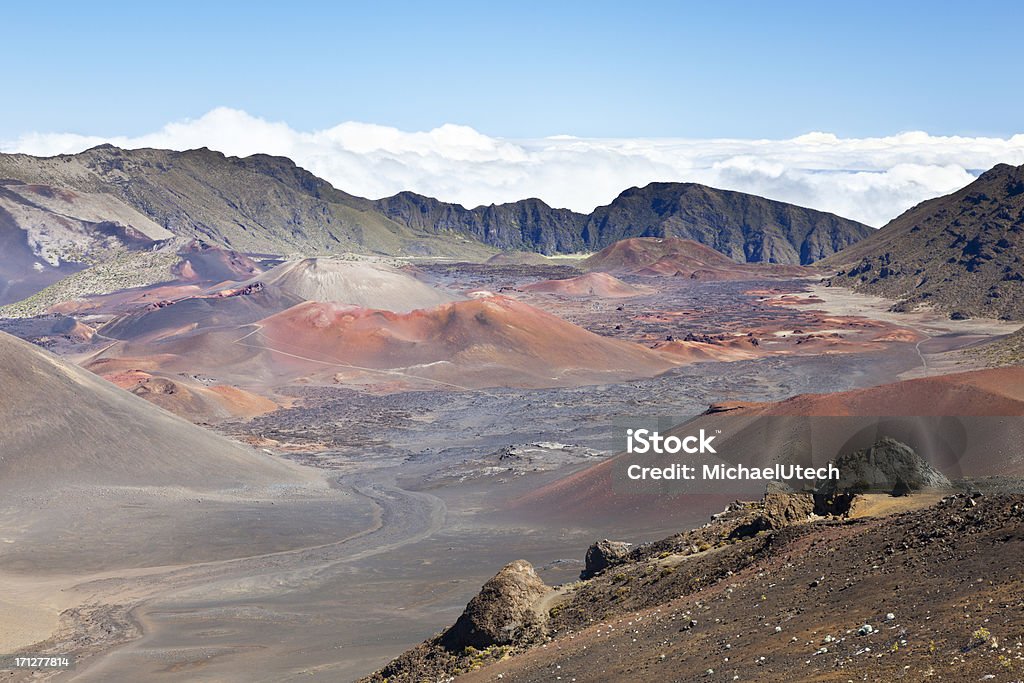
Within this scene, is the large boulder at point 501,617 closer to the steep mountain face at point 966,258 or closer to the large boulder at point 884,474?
the large boulder at point 884,474

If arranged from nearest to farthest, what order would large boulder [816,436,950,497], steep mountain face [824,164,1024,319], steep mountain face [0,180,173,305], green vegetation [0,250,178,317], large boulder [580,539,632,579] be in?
large boulder [816,436,950,497] < large boulder [580,539,632,579] < steep mountain face [824,164,1024,319] < green vegetation [0,250,178,317] < steep mountain face [0,180,173,305]

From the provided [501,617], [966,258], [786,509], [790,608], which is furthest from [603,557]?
[966,258]

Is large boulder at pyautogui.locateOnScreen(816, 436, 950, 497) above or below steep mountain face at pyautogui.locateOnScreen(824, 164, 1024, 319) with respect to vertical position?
below

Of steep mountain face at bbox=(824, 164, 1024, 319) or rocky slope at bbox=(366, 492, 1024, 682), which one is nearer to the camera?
rocky slope at bbox=(366, 492, 1024, 682)

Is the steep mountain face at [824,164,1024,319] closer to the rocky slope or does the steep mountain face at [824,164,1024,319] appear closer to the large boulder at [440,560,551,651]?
the rocky slope

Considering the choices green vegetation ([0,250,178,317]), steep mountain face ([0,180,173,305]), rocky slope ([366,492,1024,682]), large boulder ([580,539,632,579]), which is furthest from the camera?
steep mountain face ([0,180,173,305])

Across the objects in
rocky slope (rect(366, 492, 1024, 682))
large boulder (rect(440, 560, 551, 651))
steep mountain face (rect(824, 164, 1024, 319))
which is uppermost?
steep mountain face (rect(824, 164, 1024, 319))

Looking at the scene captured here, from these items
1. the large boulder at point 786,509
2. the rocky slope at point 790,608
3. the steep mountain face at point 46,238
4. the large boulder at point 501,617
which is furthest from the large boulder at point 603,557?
the steep mountain face at point 46,238

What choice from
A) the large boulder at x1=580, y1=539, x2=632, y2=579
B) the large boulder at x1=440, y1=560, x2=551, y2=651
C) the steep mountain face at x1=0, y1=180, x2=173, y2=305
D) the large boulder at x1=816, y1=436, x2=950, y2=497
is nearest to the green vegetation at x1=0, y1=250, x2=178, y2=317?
the steep mountain face at x1=0, y1=180, x2=173, y2=305

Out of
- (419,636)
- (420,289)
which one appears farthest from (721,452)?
(420,289)

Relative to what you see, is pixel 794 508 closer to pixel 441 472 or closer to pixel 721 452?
pixel 721 452
